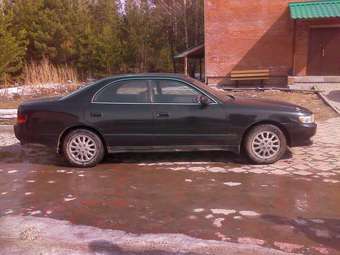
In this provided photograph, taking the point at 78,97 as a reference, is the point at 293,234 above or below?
below

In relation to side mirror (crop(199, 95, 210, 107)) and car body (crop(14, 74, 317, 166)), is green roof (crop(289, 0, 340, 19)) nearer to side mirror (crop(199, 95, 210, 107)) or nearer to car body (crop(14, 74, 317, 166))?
car body (crop(14, 74, 317, 166))

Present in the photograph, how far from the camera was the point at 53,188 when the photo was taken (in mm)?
6180

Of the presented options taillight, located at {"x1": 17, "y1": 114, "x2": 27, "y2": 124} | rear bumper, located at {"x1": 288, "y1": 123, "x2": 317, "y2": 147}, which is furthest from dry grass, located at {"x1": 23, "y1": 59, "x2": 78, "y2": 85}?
rear bumper, located at {"x1": 288, "y1": 123, "x2": 317, "y2": 147}

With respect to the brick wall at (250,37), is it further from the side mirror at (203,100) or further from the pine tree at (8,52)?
the side mirror at (203,100)

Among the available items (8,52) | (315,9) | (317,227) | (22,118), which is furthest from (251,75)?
(317,227)

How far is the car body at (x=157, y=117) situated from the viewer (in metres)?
7.07

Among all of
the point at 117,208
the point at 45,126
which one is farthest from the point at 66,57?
the point at 117,208

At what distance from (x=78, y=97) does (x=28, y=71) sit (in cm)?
1561

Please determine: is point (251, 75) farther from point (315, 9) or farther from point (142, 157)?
point (142, 157)

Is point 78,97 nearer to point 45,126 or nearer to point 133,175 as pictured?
point 45,126

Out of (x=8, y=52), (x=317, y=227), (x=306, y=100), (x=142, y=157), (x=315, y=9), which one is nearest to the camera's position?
(x=317, y=227)

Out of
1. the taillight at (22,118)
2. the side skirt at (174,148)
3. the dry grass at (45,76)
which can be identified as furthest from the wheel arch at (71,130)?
Answer: the dry grass at (45,76)

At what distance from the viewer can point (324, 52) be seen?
20.5 m

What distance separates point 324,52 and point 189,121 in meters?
15.4
